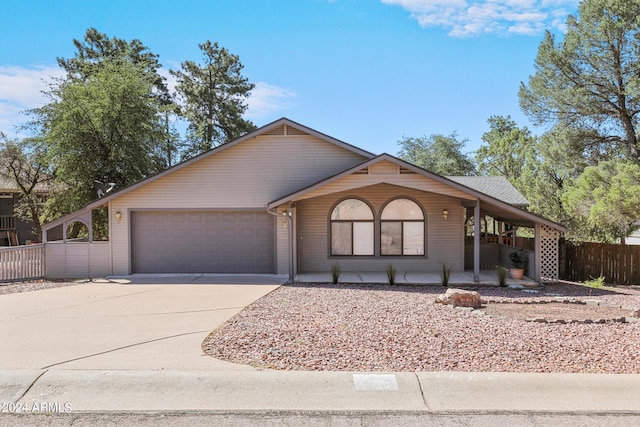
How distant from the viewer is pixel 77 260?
13.4 m

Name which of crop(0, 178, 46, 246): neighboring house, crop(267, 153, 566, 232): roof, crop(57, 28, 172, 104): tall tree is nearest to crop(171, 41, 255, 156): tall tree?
crop(57, 28, 172, 104): tall tree

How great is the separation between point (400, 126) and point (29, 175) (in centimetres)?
2669

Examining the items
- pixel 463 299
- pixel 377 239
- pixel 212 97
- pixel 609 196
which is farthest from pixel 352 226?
pixel 212 97

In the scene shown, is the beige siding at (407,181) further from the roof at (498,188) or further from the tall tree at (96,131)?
the tall tree at (96,131)

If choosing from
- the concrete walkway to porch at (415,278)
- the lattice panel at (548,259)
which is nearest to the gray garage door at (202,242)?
the concrete walkway to porch at (415,278)

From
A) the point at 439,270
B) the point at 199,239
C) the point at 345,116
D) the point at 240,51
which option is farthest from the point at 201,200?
the point at 240,51

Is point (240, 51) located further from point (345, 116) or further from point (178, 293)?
point (178, 293)

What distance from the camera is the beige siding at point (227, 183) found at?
44.0 ft

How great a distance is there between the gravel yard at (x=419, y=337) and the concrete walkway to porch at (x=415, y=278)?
7.77 ft

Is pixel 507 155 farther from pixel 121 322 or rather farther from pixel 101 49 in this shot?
pixel 101 49

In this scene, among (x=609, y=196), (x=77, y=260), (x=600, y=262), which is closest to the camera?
(x=609, y=196)

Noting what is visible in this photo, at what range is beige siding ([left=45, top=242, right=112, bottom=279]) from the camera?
1335 cm

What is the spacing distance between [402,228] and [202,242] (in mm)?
6032

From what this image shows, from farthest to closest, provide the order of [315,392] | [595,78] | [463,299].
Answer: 1. [595,78]
2. [463,299]
3. [315,392]
